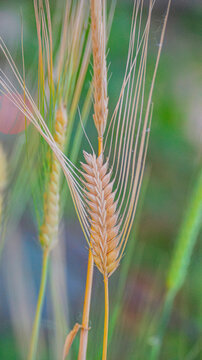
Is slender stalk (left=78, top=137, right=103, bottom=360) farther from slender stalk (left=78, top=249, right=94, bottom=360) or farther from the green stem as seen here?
the green stem

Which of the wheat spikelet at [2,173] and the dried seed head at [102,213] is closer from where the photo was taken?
the dried seed head at [102,213]

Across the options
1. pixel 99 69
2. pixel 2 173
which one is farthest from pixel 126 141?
pixel 2 173

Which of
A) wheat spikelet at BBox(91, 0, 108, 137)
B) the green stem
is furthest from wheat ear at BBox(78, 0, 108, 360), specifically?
the green stem

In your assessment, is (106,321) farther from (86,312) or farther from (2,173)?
(2,173)

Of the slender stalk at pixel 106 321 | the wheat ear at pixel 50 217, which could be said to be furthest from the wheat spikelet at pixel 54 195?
the slender stalk at pixel 106 321

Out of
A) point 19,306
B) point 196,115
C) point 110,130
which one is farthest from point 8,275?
point 196,115

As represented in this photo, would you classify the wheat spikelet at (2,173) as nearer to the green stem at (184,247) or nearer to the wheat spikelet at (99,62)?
the wheat spikelet at (99,62)
